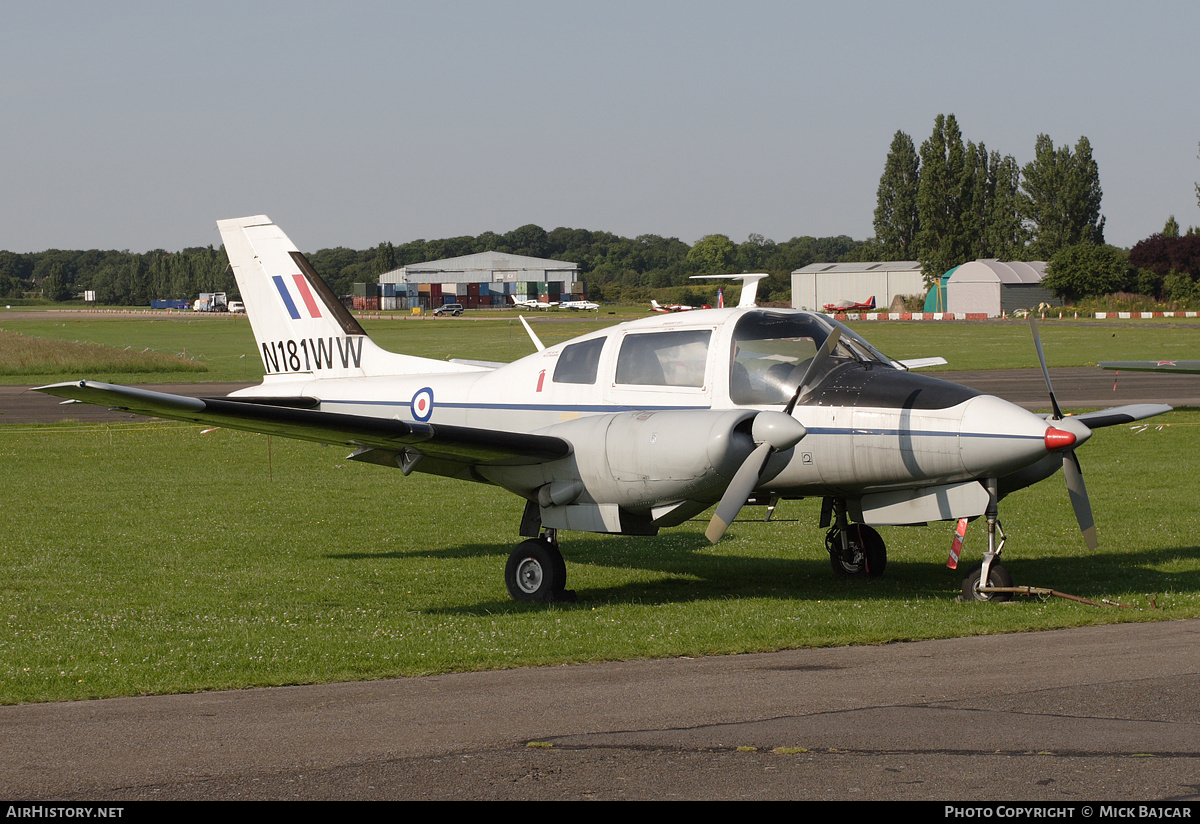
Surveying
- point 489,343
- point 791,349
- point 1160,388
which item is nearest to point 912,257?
point 489,343

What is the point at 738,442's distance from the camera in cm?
1092

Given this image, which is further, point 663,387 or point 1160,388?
point 1160,388

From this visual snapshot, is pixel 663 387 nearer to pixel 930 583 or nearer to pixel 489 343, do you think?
pixel 930 583

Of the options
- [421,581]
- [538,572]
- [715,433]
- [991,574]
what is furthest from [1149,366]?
[421,581]

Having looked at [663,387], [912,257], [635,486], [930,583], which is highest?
[912,257]

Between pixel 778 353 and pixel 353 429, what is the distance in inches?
172

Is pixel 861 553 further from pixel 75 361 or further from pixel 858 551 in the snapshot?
pixel 75 361

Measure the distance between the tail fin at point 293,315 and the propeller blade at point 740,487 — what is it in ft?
19.9

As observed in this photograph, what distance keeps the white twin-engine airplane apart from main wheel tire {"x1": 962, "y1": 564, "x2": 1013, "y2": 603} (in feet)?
0.06

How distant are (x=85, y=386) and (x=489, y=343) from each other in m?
67.5

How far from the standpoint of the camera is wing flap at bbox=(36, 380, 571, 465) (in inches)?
416

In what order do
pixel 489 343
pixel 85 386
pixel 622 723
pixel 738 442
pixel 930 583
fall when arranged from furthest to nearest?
1. pixel 489 343
2. pixel 930 583
3. pixel 738 442
4. pixel 85 386
5. pixel 622 723

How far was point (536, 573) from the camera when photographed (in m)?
12.7
